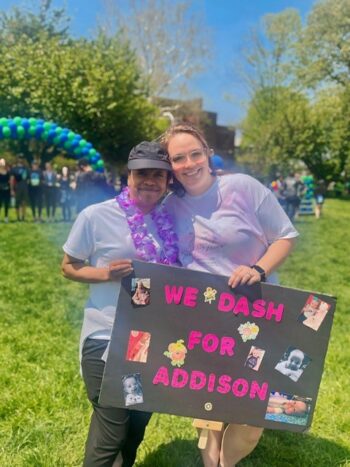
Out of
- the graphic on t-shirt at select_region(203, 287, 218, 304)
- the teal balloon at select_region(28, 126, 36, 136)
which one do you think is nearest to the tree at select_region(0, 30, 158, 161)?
the teal balloon at select_region(28, 126, 36, 136)

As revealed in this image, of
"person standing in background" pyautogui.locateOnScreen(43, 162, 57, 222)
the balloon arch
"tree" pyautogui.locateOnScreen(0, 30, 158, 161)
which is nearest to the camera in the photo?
"person standing in background" pyautogui.locateOnScreen(43, 162, 57, 222)

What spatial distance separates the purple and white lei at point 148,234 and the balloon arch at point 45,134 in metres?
15.3

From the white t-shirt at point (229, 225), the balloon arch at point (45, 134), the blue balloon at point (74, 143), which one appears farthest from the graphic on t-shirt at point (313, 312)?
the blue balloon at point (74, 143)

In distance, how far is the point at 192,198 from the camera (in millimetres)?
2506

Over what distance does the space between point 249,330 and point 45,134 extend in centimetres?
1610

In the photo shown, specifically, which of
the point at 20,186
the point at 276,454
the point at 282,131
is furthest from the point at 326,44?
the point at 276,454

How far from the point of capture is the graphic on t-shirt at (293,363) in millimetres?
2336

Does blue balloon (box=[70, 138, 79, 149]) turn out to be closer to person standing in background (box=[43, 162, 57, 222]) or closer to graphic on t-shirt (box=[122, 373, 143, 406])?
person standing in background (box=[43, 162, 57, 222])

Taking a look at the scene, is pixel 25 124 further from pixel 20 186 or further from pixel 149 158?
pixel 149 158

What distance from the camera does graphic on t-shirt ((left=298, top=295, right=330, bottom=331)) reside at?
229 cm

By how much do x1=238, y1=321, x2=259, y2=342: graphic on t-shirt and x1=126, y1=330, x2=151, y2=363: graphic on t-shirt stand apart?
0.45m

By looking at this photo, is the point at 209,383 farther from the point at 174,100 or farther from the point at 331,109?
the point at 174,100

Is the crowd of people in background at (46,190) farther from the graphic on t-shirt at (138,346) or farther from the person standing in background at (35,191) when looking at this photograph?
the graphic on t-shirt at (138,346)

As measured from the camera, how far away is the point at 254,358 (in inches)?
92.2
